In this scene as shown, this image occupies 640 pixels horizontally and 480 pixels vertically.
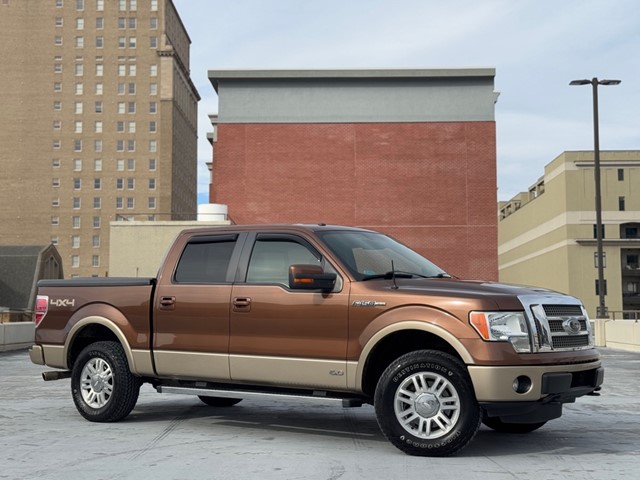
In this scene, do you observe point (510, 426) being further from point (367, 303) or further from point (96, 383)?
point (96, 383)

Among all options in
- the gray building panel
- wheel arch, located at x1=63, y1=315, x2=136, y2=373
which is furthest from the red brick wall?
wheel arch, located at x1=63, y1=315, x2=136, y2=373

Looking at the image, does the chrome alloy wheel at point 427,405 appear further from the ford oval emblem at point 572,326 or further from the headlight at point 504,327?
the ford oval emblem at point 572,326

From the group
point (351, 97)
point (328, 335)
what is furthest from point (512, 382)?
point (351, 97)

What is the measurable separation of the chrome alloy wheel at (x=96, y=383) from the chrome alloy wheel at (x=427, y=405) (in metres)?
3.64

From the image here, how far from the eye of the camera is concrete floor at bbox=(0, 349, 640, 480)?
21.7 ft

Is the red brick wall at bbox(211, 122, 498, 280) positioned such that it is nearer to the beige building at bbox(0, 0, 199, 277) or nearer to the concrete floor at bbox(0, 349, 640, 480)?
the concrete floor at bbox(0, 349, 640, 480)

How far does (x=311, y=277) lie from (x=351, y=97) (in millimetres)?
50723

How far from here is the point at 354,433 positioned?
8.60 m

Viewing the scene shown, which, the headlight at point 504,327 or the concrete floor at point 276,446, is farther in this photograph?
the headlight at point 504,327

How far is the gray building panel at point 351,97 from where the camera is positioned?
5647 cm

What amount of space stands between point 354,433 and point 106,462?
2669 millimetres

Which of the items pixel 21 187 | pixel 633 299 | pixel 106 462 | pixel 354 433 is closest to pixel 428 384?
pixel 354 433

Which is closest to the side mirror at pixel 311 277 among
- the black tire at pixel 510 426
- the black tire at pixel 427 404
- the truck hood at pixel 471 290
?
the truck hood at pixel 471 290

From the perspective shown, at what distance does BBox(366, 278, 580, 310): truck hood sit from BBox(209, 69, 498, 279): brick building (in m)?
48.5
